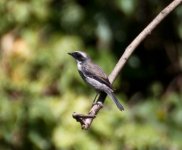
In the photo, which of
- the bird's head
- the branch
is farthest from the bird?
the branch

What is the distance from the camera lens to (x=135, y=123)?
6.62 metres

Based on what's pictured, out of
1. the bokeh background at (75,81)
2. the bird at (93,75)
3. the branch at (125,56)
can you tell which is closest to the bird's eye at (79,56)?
the bird at (93,75)

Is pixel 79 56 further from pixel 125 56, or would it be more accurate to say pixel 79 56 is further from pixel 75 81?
pixel 125 56

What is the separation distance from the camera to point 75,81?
21.4ft

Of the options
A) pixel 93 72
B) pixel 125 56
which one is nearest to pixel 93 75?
pixel 93 72

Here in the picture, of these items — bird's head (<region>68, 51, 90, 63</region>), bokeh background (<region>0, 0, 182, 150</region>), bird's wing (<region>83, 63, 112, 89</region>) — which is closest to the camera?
bird's wing (<region>83, 63, 112, 89</region>)

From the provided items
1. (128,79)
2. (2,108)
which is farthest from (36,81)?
(128,79)

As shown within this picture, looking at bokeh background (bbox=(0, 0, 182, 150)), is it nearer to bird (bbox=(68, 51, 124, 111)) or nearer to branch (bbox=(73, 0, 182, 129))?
bird (bbox=(68, 51, 124, 111))

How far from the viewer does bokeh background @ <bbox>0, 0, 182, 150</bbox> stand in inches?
244

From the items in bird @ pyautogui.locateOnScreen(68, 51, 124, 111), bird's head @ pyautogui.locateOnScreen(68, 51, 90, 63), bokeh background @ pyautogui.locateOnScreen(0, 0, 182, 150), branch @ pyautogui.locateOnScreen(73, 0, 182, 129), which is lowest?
branch @ pyautogui.locateOnScreen(73, 0, 182, 129)

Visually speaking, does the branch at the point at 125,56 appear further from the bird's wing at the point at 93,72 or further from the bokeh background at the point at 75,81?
the bokeh background at the point at 75,81

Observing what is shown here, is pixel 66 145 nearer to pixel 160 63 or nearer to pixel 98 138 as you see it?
pixel 98 138

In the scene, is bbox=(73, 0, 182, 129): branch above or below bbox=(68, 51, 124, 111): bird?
below

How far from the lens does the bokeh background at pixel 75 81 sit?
6.20 m
